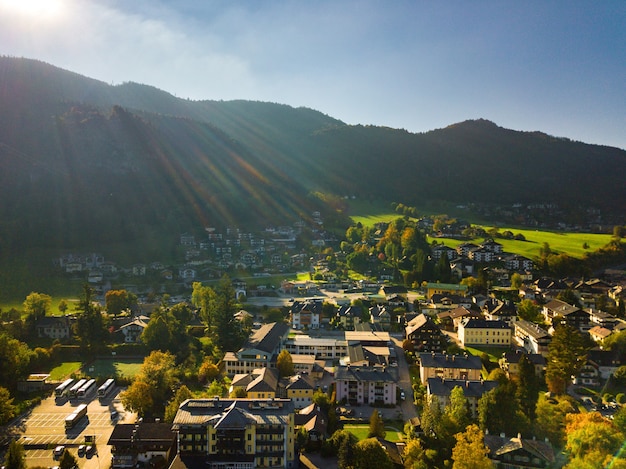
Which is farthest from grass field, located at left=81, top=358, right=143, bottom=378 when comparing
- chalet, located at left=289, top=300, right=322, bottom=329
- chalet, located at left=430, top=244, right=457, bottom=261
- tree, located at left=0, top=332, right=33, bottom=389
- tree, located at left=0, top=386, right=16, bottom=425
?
chalet, located at left=430, top=244, right=457, bottom=261

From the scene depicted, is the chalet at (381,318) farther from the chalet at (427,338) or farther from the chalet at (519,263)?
the chalet at (519,263)

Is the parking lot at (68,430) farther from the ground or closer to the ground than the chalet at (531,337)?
closer to the ground

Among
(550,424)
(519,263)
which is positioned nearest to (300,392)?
(550,424)

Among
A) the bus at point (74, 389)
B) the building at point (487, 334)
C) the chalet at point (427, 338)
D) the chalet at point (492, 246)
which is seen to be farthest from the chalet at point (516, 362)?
the chalet at point (492, 246)

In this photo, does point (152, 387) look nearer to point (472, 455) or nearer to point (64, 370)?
point (64, 370)

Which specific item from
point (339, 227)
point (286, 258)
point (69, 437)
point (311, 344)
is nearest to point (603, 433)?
point (311, 344)
